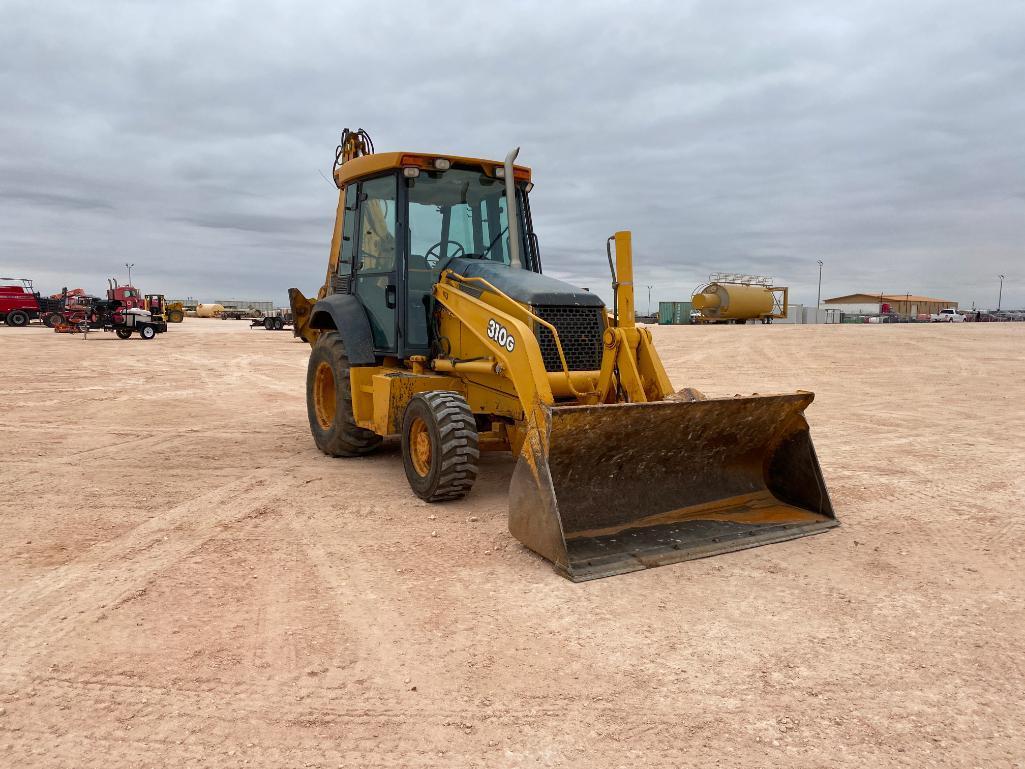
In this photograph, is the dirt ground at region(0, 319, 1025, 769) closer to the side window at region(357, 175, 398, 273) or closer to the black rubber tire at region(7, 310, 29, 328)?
the side window at region(357, 175, 398, 273)

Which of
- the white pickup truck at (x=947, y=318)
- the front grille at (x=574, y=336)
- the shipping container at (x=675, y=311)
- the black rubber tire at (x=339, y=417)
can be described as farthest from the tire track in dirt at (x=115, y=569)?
the white pickup truck at (x=947, y=318)

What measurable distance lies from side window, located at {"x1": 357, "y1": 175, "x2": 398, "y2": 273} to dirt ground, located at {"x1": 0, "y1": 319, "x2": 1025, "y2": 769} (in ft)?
6.38

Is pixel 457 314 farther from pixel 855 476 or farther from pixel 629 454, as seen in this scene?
pixel 855 476

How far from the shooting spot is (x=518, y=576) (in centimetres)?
421

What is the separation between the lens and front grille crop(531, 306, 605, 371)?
5.66m

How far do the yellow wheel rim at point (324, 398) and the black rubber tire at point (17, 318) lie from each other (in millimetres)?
Answer: 36864

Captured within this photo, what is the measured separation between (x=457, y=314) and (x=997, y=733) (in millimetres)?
4465

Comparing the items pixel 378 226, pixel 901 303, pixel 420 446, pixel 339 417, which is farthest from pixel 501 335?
pixel 901 303

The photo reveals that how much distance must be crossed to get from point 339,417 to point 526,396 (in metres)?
2.90

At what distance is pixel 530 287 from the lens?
19.0ft

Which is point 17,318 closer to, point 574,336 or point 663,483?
point 574,336

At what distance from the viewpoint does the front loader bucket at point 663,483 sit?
441 cm

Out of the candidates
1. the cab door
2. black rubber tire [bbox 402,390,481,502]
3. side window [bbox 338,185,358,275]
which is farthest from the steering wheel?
black rubber tire [bbox 402,390,481,502]

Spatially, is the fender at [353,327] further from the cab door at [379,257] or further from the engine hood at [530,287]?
the engine hood at [530,287]
